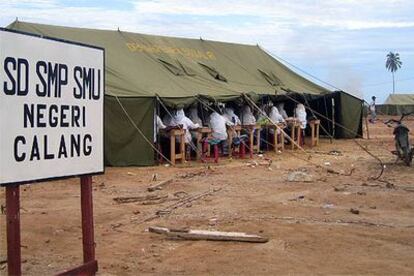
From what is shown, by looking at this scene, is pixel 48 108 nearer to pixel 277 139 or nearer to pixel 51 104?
pixel 51 104

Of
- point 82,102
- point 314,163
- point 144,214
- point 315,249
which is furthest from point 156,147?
point 82,102

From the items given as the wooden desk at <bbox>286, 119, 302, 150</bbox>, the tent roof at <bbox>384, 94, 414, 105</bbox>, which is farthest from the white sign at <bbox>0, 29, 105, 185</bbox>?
the tent roof at <bbox>384, 94, 414, 105</bbox>

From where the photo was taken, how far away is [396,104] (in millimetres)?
62344

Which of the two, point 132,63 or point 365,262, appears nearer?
point 365,262

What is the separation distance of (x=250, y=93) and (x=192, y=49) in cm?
371

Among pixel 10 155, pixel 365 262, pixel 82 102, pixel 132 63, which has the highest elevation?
pixel 132 63

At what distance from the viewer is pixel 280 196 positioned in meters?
11.1

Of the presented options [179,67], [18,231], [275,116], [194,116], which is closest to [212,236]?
[18,231]

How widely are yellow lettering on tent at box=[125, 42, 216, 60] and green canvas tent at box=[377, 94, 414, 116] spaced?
4116cm

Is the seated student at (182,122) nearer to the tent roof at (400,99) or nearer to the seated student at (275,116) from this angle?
the seated student at (275,116)

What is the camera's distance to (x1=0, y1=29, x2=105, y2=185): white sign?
4430mm

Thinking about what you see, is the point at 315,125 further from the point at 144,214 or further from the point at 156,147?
the point at 144,214

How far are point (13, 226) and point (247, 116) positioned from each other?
51.7 feet

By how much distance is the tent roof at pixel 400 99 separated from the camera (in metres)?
62.6
